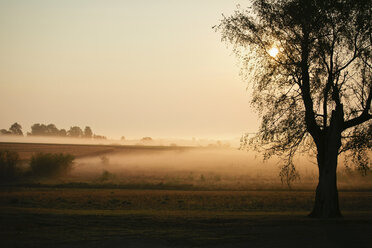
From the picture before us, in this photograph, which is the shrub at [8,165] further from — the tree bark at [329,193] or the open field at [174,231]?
the tree bark at [329,193]

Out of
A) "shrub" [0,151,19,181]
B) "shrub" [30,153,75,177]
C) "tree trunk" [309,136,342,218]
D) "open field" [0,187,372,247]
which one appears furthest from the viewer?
"shrub" [30,153,75,177]

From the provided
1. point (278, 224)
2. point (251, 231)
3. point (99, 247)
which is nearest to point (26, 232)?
point (99, 247)

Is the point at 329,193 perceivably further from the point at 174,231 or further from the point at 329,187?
the point at 174,231

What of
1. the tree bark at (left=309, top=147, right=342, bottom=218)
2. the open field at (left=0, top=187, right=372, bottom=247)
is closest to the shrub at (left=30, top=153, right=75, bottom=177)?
the open field at (left=0, top=187, right=372, bottom=247)

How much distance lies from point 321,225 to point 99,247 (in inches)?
452

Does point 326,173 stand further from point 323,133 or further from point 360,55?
point 360,55

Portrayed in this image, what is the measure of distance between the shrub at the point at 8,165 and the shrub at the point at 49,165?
4.42 m

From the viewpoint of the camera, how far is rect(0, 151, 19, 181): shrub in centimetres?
7638

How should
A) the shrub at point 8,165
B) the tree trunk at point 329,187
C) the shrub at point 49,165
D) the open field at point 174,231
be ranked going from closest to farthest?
the open field at point 174,231 → the tree trunk at point 329,187 → the shrub at point 8,165 → the shrub at point 49,165

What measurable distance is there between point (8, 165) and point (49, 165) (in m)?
8.60

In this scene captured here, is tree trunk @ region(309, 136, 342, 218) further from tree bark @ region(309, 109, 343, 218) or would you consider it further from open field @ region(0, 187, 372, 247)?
open field @ region(0, 187, 372, 247)

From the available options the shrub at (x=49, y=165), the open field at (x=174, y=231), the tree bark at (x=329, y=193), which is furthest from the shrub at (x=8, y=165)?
the tree bark at (x=329, y=193)

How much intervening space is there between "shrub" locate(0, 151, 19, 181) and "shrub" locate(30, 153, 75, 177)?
4.42 m

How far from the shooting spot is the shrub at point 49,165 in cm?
8206
